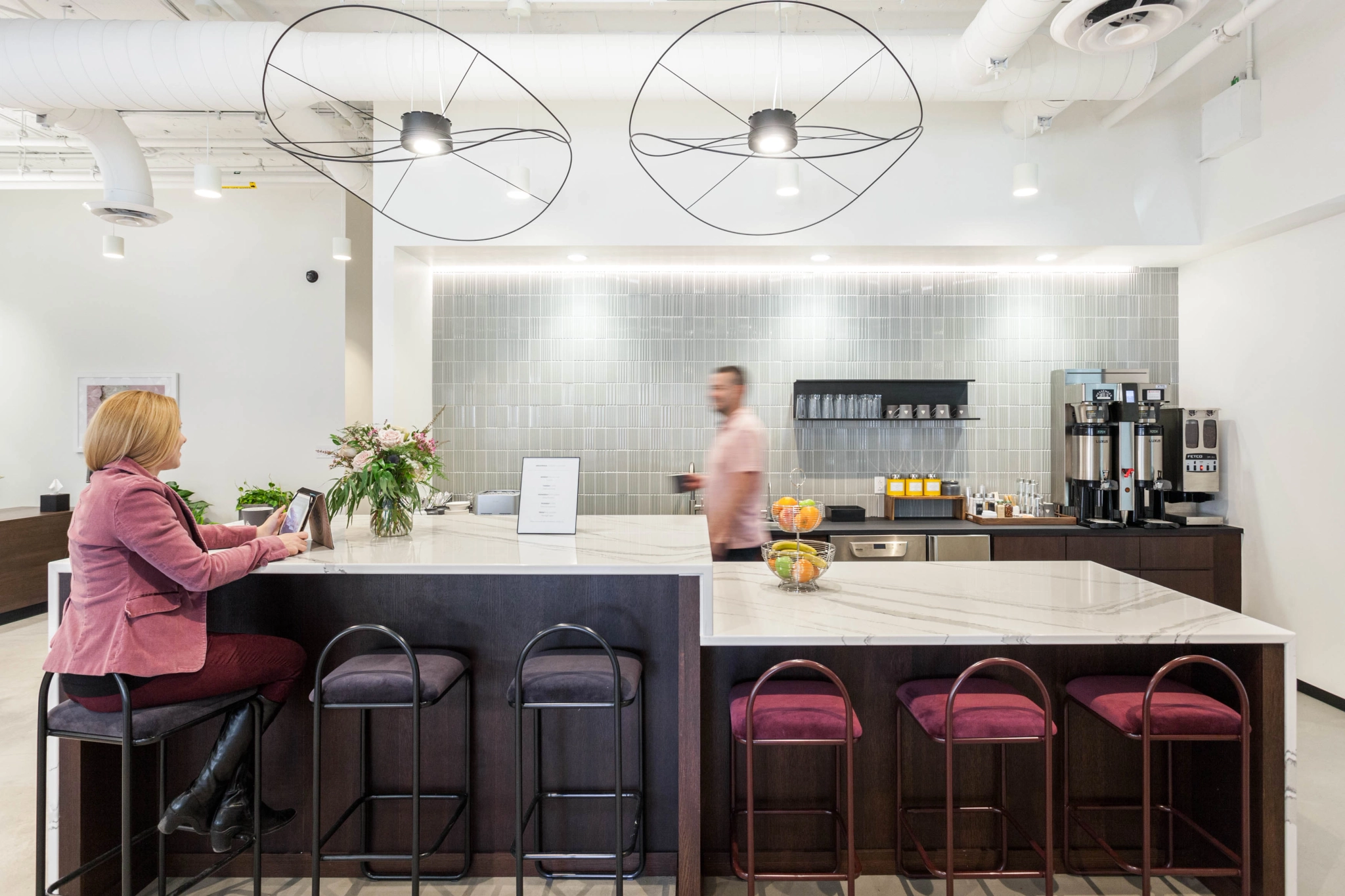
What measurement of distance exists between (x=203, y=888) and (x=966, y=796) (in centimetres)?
272

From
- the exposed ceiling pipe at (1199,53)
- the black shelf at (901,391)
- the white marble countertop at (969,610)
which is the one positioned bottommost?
the white marble countertop at (969,610)

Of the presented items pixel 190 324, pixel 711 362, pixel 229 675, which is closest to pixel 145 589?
pixel 229 675

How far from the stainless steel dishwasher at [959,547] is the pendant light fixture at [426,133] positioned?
3.73 metres

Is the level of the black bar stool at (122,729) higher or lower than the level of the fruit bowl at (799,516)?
lower

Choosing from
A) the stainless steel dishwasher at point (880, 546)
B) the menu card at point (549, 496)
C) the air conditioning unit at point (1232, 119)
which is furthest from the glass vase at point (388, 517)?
the air conditioning unit at point (1232, 119)

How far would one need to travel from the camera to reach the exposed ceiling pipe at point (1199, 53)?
3.29 meters

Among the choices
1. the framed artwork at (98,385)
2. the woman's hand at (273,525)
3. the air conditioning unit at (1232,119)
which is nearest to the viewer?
the woman's hand at (273,525)

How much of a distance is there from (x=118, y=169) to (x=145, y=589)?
3.92 metres

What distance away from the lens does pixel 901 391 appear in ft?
17.2

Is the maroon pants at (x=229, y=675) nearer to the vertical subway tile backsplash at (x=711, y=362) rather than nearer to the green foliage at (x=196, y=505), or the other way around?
the vertical subway tile backsplash at (x=711, y=362)

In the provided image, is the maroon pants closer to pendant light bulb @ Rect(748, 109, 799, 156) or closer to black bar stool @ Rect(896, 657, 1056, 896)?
black bar stool @ Rect(896, 657, 1056, 896)

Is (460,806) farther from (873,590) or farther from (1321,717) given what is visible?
(1321,717)

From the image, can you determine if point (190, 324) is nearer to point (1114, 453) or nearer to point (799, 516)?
point (799, 516)

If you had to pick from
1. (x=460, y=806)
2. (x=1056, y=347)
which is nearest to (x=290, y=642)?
(x=460, y=806)
